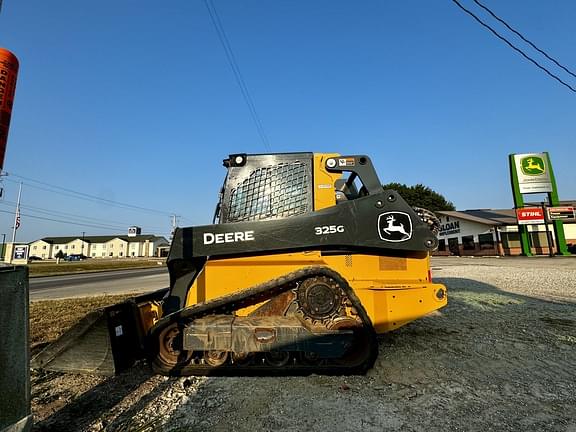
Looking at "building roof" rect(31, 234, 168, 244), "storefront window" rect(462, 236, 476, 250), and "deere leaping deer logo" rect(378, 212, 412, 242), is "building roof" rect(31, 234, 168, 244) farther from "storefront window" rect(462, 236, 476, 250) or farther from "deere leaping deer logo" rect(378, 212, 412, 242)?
"deere leaping deer logo" rect(378, 212, 412, 242)

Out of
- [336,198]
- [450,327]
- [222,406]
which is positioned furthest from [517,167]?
[222,406]

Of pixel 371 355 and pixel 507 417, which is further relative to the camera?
pixel 371 355

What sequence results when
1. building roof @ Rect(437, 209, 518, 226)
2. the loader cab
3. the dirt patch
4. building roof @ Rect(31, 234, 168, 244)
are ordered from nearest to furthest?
1. the loader cab
2. the dirt patch
3. building roof @ Rect(437, 209, 518, 226)
4. building roof @ Rect(31, 234, 168, 244)

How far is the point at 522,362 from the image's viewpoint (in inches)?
161

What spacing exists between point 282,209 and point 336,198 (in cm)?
82

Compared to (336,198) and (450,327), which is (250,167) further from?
(450,327)

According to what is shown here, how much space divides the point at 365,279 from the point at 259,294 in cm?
136

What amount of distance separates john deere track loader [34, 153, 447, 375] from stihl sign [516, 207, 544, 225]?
3312 cm

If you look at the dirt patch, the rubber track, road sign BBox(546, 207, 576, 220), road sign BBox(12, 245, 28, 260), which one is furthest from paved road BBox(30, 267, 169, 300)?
road sign BBox(546, 207, 576, 220)

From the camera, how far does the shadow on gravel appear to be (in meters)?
2.84

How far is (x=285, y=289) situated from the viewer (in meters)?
4.00

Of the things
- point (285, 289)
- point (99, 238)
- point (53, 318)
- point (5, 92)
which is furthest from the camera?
point (99, 238)

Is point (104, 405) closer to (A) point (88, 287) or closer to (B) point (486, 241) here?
(A) point (88, 287)

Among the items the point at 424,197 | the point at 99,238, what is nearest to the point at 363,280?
the point at 424,197
